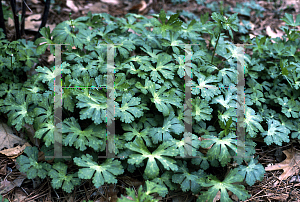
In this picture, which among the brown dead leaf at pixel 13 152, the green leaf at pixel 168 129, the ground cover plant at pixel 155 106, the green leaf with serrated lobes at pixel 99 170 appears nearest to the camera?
the green leaf with serrated lobes at pixel 99 170

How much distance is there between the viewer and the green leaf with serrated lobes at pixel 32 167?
2145 mm

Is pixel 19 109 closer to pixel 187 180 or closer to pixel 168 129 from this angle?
pixel 168 129

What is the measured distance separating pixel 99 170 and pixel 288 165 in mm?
1808

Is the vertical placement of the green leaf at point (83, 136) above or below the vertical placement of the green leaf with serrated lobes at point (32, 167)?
above

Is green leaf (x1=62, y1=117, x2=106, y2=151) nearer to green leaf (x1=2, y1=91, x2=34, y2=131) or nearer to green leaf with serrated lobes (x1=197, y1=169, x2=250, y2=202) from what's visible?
green leaf (x1=2, y1=91, x2=34, y2=131)

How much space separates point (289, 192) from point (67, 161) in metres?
1.99

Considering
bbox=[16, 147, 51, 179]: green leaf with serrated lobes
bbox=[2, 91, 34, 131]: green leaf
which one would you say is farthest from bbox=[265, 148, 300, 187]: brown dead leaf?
bbox=[2, 91, 34, 131]: green leaf

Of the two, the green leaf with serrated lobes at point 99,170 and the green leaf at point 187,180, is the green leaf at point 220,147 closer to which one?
the green leaf at point 187,180

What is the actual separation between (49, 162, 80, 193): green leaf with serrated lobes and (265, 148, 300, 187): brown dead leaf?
5.88ft

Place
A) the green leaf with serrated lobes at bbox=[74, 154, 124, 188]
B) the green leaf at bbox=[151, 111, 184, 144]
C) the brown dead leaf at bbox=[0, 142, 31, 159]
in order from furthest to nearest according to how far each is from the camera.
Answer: the brown dead leaf at bbox=[0, 142, 31, 159] → the green leaf at bbox=[151, 111, 184, 144] → the green leaf with serrated lobes at bbox=[74, 154, 124, 188]

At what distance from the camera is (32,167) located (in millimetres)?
2184

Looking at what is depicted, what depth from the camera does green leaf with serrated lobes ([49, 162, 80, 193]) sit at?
82.6 inches

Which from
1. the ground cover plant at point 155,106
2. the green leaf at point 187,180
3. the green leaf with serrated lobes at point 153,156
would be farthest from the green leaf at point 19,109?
the green leaf at point 187,180

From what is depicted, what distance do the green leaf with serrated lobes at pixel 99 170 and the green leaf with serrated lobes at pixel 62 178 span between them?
0.54 feet
